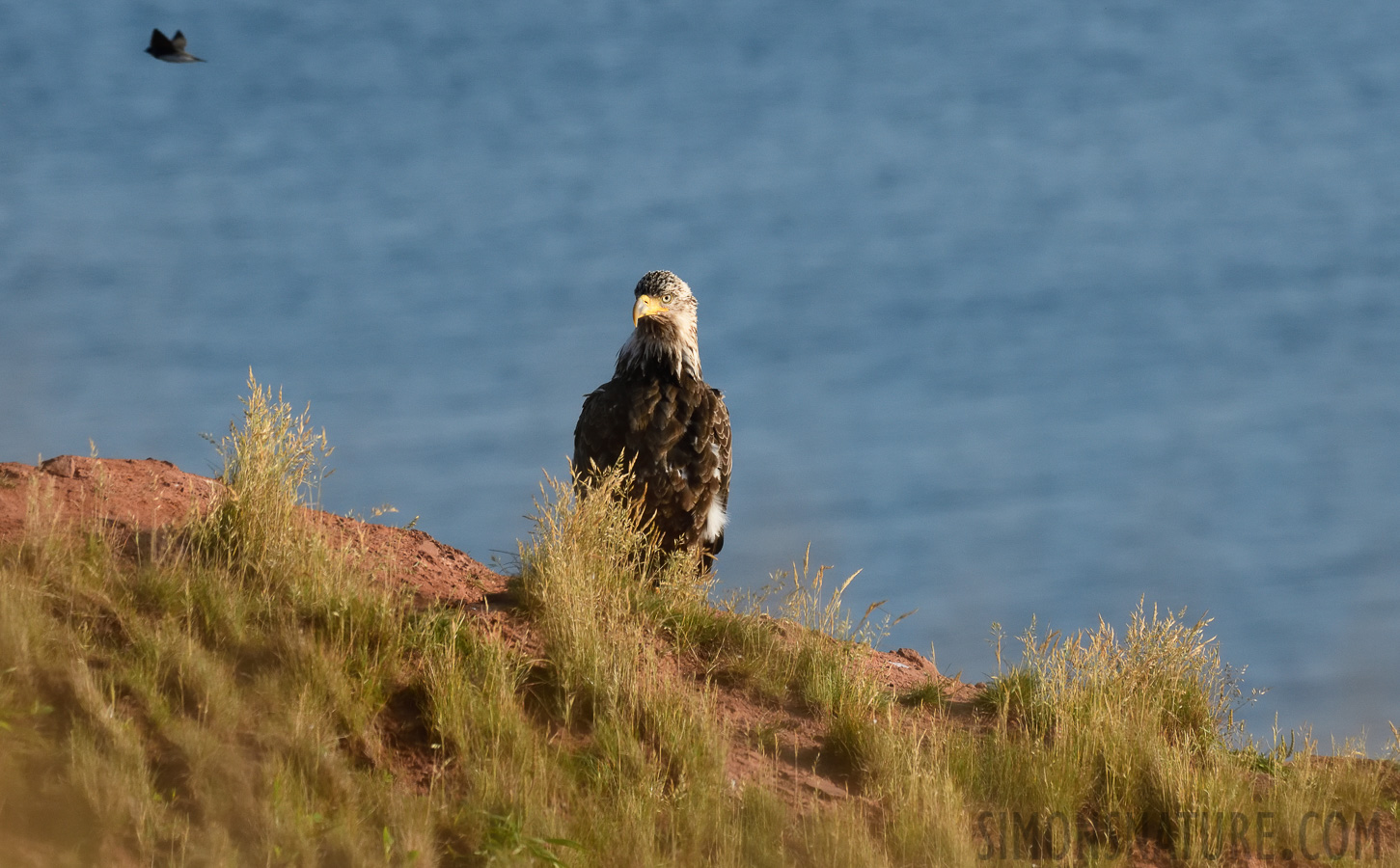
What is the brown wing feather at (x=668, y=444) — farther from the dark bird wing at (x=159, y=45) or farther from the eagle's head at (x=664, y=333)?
the dark bird wing at (x=159, y=45)

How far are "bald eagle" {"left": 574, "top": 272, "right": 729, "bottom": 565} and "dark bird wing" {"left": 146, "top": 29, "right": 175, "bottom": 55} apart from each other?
439 centimetres

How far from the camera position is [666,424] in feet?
37.5

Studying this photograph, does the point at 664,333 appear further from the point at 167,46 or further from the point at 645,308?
the point at 167,46

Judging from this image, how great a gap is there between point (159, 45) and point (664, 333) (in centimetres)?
485

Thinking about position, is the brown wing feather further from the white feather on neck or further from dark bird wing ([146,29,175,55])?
dark bird wing ([146,29,175,55])

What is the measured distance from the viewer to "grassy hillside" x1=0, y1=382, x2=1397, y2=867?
25.0 ft

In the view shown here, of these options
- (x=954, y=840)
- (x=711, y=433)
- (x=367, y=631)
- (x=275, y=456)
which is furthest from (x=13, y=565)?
(x=954, y=840)

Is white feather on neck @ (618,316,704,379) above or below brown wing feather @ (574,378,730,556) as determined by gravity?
above

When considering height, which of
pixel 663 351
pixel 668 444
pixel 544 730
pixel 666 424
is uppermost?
pixel 663 351

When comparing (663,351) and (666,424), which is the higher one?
(663,351)

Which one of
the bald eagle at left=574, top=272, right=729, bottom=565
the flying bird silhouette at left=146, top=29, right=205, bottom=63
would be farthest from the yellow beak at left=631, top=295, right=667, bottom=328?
the flying bird silhouette at left=146, top=29, right=205, bottom=63

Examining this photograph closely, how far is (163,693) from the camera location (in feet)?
27.3

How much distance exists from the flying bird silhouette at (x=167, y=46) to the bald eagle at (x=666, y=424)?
171 inches

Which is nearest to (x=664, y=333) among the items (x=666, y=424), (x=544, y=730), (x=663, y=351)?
(x=663, y=351)
